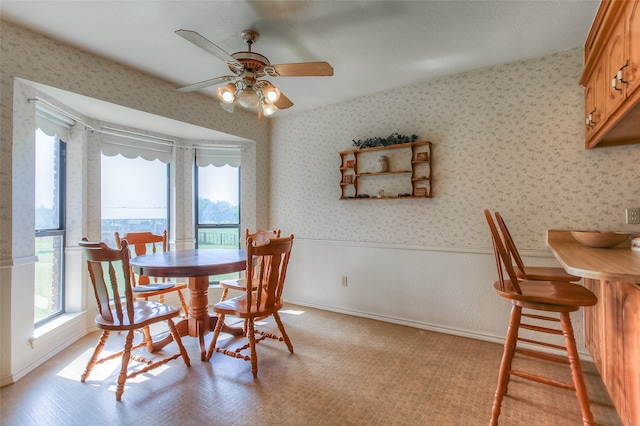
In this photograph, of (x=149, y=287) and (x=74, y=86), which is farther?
(x=149, y=287)

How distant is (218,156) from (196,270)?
2.38m

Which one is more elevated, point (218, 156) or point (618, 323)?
point (218, 156)

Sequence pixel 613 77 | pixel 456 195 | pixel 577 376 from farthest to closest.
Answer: pixel 456 195 < pixel 613 77 < pixel 577 376

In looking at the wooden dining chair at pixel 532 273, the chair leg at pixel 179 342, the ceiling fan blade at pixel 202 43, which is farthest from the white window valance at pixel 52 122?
the wooden dining chair at pixel 532 273

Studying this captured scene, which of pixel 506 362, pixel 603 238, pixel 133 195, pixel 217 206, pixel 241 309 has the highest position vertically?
pixel 133 195

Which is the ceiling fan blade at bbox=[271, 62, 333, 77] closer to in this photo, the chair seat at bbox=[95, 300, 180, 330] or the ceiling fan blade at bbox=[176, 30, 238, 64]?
the ceiling fan blade at bbox=[176, 30, 238, 64]

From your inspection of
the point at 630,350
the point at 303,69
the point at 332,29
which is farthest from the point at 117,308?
the point at 630,350

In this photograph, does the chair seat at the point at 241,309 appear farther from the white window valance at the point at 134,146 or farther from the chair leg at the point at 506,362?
the white window valance at the point at 134,146

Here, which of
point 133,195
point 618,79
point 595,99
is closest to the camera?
point 618,79

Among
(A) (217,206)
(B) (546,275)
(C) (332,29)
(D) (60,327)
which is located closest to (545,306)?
(B) (546,275)

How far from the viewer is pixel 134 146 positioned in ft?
11.8

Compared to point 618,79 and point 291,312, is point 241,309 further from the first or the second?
point 618,79

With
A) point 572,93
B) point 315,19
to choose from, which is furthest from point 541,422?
point 315,19

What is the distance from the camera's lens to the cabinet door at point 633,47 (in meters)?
1.41
